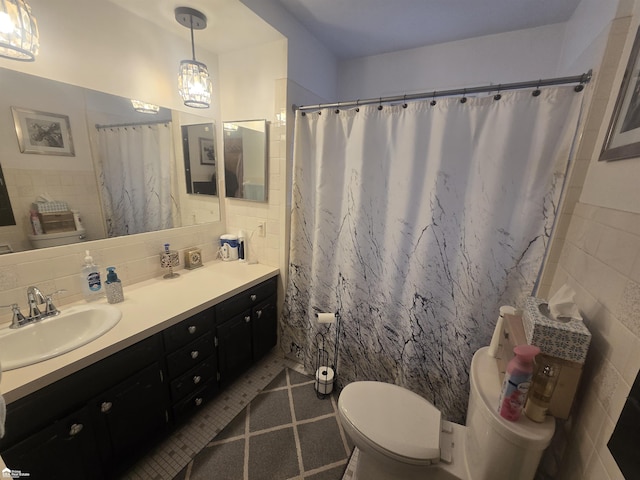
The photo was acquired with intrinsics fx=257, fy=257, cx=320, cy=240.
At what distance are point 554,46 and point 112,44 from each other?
2560 mm

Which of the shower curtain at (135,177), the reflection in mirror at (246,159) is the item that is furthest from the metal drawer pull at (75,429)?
the reflection in mirror at (246,159)

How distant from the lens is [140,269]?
1604mm

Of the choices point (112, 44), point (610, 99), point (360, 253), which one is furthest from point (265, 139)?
point (610, 99)

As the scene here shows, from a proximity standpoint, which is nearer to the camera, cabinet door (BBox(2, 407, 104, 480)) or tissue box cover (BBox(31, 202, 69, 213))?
cabinet door (BBox(2, 407, 104, 480))

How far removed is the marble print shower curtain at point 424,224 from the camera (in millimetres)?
1178

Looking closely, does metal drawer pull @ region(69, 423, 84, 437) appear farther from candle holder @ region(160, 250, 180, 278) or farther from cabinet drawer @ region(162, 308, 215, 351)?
candle holder @ region(160, 250, 180, 278)

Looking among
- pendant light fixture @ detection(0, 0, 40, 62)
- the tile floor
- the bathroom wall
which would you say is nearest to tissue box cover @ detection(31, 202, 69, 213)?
pendant light fixture @ detection(0, 0, 40, 62)

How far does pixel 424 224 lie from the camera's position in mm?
1414

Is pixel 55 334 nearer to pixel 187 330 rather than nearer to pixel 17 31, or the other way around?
pixel 187 330

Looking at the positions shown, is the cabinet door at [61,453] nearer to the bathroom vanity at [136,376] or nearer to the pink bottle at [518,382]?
the bathroom vanity at [136,376]

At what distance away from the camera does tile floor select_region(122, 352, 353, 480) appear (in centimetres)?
131

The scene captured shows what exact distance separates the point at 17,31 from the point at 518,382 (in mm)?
1967

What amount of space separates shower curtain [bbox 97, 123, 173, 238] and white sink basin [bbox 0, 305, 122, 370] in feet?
1.50

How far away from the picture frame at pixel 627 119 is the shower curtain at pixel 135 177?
2.16 m
